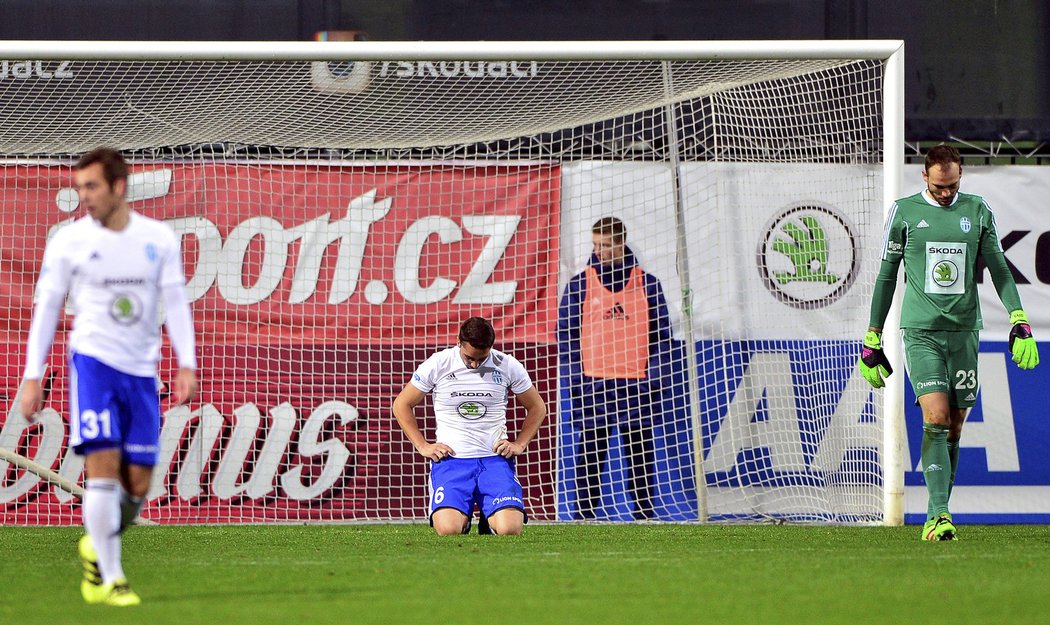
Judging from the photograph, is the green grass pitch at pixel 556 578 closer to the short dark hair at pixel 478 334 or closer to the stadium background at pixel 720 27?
the short dark hair at pixel 478 334

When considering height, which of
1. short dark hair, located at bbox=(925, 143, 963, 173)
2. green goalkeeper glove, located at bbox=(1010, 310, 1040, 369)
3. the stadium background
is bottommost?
green goalkeeper glove, located at bbox=(1010, 310, 1040, 369)

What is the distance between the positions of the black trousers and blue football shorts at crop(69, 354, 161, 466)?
516cm

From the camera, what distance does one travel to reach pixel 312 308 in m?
10.3

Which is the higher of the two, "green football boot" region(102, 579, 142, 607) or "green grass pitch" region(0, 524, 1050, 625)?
"green football boot" region(102, 579, 142, 607)

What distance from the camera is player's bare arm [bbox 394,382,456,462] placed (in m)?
8.69

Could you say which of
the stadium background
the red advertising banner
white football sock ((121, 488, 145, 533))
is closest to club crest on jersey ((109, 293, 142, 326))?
white football sock ((121, 488, 145, 533))

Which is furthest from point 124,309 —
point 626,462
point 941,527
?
point 626,462

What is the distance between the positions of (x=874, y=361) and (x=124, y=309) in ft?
13.8

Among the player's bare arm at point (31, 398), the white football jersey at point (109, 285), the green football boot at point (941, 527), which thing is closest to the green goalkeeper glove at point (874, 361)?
the green football boot at point (941, 527)

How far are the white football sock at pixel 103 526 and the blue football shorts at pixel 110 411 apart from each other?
136mm

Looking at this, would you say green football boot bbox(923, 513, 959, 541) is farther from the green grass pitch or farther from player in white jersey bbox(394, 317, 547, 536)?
player in white jersey bbox(394, 317, 547, 536)

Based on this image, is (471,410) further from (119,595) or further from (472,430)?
(119,595)

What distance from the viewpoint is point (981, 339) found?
9945mm

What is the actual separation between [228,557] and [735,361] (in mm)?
4105
